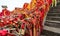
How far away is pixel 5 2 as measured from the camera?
2750 mm

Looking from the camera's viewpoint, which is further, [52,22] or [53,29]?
[52,22]

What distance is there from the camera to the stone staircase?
2.27 metres

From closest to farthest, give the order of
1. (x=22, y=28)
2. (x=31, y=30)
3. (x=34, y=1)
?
(x=22, y=28) < (x=31, y=30) < (x=34, y=1)

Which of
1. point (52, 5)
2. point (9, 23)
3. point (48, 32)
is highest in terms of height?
point (52, 5)

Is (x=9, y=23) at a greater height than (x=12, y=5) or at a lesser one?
lesser

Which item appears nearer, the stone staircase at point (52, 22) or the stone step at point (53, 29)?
the stone step at point (53, 29)

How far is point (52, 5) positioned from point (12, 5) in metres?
0.68

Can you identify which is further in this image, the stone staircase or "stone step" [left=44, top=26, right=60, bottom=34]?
the stone staircase

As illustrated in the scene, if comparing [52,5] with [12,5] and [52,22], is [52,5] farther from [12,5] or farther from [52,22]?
[12,5]

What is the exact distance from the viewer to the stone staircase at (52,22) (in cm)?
227

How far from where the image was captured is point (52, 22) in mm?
2383

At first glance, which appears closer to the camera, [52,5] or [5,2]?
[52,5]

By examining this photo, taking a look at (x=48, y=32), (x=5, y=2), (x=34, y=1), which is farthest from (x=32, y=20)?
(x=5, y=2)

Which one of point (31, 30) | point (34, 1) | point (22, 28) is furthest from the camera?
point (34, 1)
